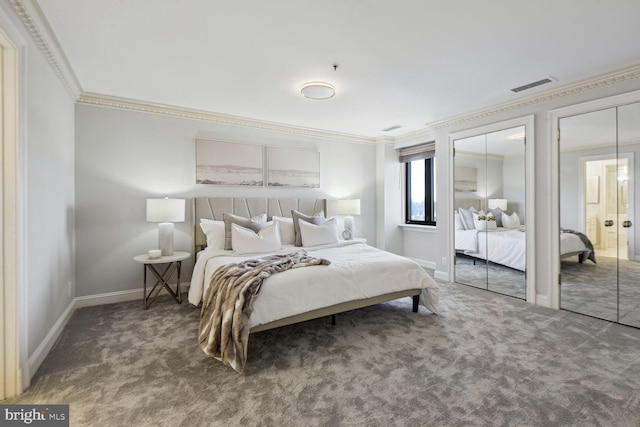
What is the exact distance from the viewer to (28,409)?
178 cm

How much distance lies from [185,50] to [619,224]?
4.45 metres

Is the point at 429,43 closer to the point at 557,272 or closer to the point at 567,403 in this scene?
the point at 567,403

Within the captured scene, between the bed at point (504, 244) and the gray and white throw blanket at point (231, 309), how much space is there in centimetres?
282

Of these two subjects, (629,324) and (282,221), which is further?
(282,221)

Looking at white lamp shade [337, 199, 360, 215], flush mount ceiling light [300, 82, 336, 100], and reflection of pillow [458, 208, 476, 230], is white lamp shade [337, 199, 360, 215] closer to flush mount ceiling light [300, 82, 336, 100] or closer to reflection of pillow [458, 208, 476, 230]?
reflection of pillow [458, 208, 476, 230]

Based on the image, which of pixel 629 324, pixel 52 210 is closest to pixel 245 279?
pixel 52 210

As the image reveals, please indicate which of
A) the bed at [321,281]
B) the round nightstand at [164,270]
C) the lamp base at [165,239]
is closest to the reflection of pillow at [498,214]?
the bed at [321,281]

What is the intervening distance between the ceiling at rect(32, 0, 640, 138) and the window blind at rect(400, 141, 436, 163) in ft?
5.29

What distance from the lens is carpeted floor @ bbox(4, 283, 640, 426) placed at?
174 cm

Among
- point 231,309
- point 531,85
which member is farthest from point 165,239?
Result: point 531,85

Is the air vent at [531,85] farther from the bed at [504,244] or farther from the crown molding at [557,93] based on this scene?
the bed at [504,244]

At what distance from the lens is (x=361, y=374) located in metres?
2.14

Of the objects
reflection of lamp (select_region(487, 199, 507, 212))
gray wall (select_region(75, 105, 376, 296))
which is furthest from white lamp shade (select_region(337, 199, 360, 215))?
reflection of lamp (select_region(487, 199, 507, 212))

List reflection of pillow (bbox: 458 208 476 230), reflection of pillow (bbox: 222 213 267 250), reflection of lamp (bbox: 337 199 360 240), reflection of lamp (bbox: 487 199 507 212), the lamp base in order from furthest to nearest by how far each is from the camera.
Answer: reflection of lamp (bbox: 337 199 360 240)
reflection of pillow (bbox: 458 208 476 230)
reflection of lamp (bbox: 487 199 507 212)
reflection of pillow (bbox: 222 213 267 250)
the lamp base
